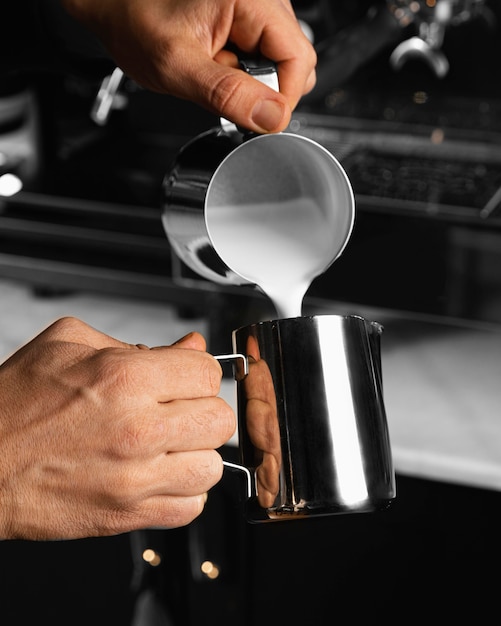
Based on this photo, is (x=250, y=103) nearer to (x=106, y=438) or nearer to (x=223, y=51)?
(x=223, y=51)

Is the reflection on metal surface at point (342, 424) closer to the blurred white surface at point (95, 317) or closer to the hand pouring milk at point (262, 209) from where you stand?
the hand pouring milk at point (262, 209)

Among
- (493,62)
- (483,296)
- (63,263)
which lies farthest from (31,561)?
(493,62)

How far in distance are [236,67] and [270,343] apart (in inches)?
13.4

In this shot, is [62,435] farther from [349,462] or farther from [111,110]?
[111,110]

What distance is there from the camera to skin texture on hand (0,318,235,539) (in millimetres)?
743

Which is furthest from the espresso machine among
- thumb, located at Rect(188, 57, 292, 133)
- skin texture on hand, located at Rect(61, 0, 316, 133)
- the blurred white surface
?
thumb, located at Rect(188, 57, 292, 133)

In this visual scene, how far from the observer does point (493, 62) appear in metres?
1.71

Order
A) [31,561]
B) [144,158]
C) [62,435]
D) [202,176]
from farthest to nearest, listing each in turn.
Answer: [144,158] < [31,561] < [202,176] < [62,435]

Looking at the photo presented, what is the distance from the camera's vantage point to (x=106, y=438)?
29.2 inches

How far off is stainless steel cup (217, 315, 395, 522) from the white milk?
0.48 feet

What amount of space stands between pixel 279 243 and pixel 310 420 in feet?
0.76

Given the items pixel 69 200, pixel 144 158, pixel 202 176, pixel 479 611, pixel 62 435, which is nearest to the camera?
pixel 62 435

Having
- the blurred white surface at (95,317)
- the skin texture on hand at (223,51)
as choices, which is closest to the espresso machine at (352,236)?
the blurred white surface at (95,317)

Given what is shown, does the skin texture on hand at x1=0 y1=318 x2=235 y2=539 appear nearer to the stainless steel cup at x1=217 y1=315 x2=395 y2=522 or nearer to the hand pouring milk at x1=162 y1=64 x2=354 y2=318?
the stainless steel cup at x1=217 y1=315 x2=395 y2=522
